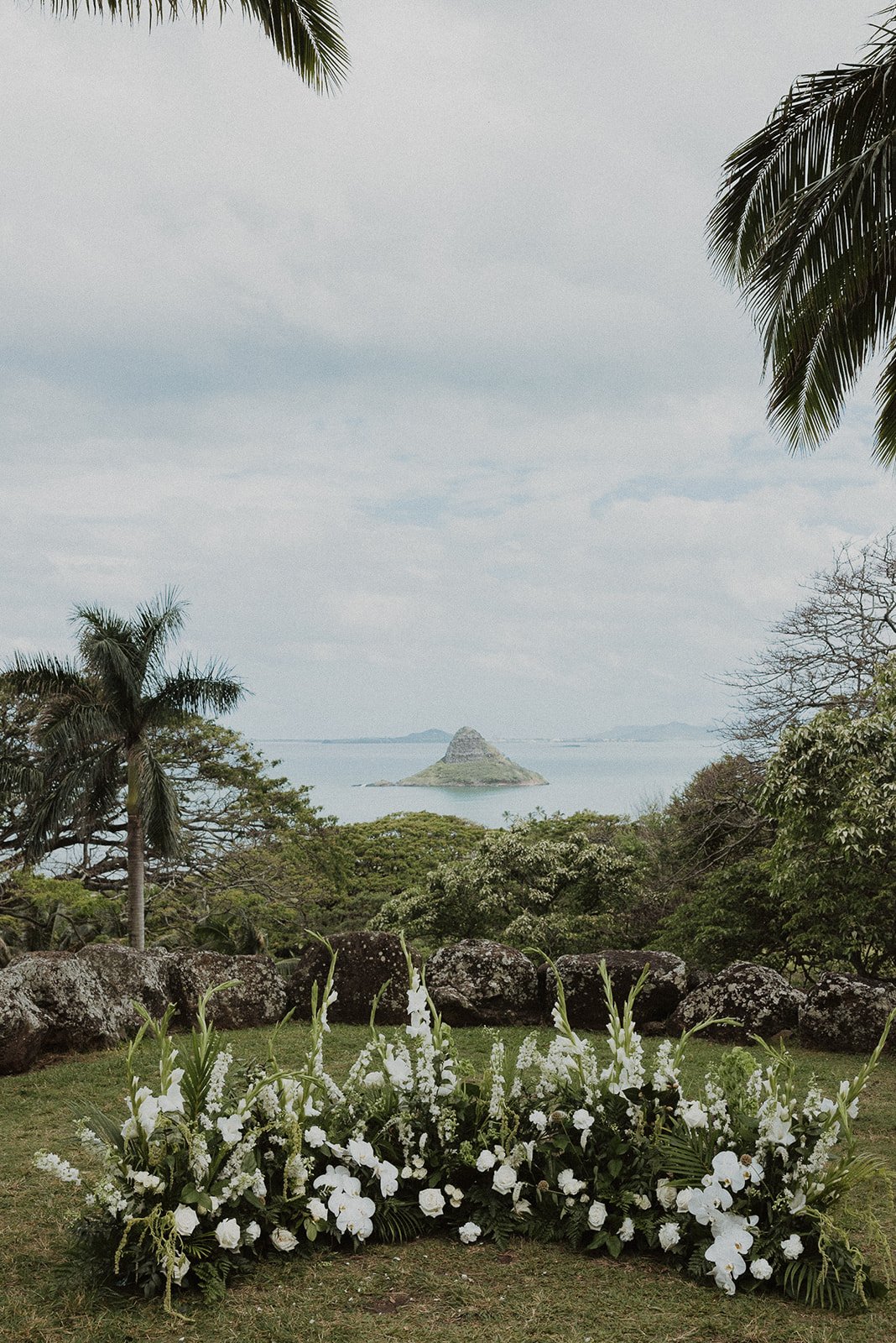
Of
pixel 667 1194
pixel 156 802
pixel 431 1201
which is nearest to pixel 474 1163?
pixel 431 1201

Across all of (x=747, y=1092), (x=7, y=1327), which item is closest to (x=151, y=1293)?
(x=7, y=1327)

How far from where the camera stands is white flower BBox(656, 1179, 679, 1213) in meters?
4.13

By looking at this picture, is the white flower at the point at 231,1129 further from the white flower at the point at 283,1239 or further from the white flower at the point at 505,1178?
the white flower at the point at 505,1178

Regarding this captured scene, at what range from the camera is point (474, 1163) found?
4.39 meters

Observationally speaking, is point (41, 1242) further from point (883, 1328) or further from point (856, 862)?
point (856, 862)

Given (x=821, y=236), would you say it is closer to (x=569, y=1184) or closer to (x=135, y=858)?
(x=569, y=1184)

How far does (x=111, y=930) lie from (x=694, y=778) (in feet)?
31.1

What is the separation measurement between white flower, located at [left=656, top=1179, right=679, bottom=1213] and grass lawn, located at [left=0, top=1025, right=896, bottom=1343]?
0.23m

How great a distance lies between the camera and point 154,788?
1412 cm

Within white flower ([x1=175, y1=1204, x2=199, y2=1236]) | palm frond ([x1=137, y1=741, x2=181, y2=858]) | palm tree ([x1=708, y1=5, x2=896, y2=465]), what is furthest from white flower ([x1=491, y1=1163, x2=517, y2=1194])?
palm frond ([x1=137, y1=741, x2=181, y2=858])

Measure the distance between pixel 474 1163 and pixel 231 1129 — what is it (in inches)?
43.8

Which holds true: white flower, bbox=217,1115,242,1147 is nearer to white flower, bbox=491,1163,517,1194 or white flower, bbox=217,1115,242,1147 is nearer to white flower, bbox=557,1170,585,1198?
white flower, bbox=491,1163,517,1194

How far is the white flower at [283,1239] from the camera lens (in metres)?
4.05

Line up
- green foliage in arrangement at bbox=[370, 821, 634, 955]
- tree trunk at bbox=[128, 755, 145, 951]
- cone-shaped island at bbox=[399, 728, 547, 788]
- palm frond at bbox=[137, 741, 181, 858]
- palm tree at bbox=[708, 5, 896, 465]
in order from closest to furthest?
palm tree at bbox=[708, 5, 896, 465]
green foliage in arrangement at bbox=[370, 821, 634, 955]
palm frond at bbox=[137, 741, 181, 858]
tree trunk at bbox=[128, 755, 145, 951]
cone-shaped island at bbox=[399, 728, 547, 788]
